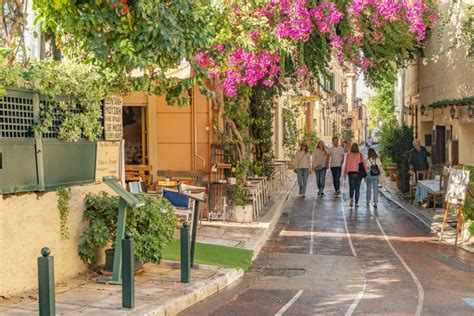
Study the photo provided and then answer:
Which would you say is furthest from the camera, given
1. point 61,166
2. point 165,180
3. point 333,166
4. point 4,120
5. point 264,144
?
point 333,166

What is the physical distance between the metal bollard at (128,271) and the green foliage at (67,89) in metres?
2.13

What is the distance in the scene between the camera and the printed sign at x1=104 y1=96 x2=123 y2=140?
10188mm

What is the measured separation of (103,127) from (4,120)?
210cm

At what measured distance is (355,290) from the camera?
9.16m

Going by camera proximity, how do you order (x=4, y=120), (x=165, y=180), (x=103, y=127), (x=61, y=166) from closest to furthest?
(x=4, y=120), (x=61, y=166), (x=103, y=127), (x=165, y=180)

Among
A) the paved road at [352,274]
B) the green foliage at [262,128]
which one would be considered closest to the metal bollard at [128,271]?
the paved road at [352,274]

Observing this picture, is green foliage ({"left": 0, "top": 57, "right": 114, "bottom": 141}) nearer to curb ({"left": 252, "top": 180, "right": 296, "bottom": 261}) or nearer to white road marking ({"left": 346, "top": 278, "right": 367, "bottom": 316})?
curb ({"left": 252, "top": 180, "right": 296, "bottom": 261})

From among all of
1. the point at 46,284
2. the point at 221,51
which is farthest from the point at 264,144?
the point at 46,284

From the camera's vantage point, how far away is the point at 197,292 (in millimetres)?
8625

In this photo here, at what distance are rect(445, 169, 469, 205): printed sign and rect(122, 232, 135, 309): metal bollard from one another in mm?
7855

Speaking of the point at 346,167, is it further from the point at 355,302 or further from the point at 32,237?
the point at 32,237

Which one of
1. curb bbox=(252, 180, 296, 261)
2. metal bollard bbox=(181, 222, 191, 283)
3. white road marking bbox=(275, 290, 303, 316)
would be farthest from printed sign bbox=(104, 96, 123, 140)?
white road marking bbox=(275, 290, 303, 316)

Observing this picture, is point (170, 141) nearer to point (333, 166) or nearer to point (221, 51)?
point (221, 51)

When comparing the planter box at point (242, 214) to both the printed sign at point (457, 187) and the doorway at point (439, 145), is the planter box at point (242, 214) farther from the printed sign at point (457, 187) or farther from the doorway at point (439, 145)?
the doorway at point (439, 145)
